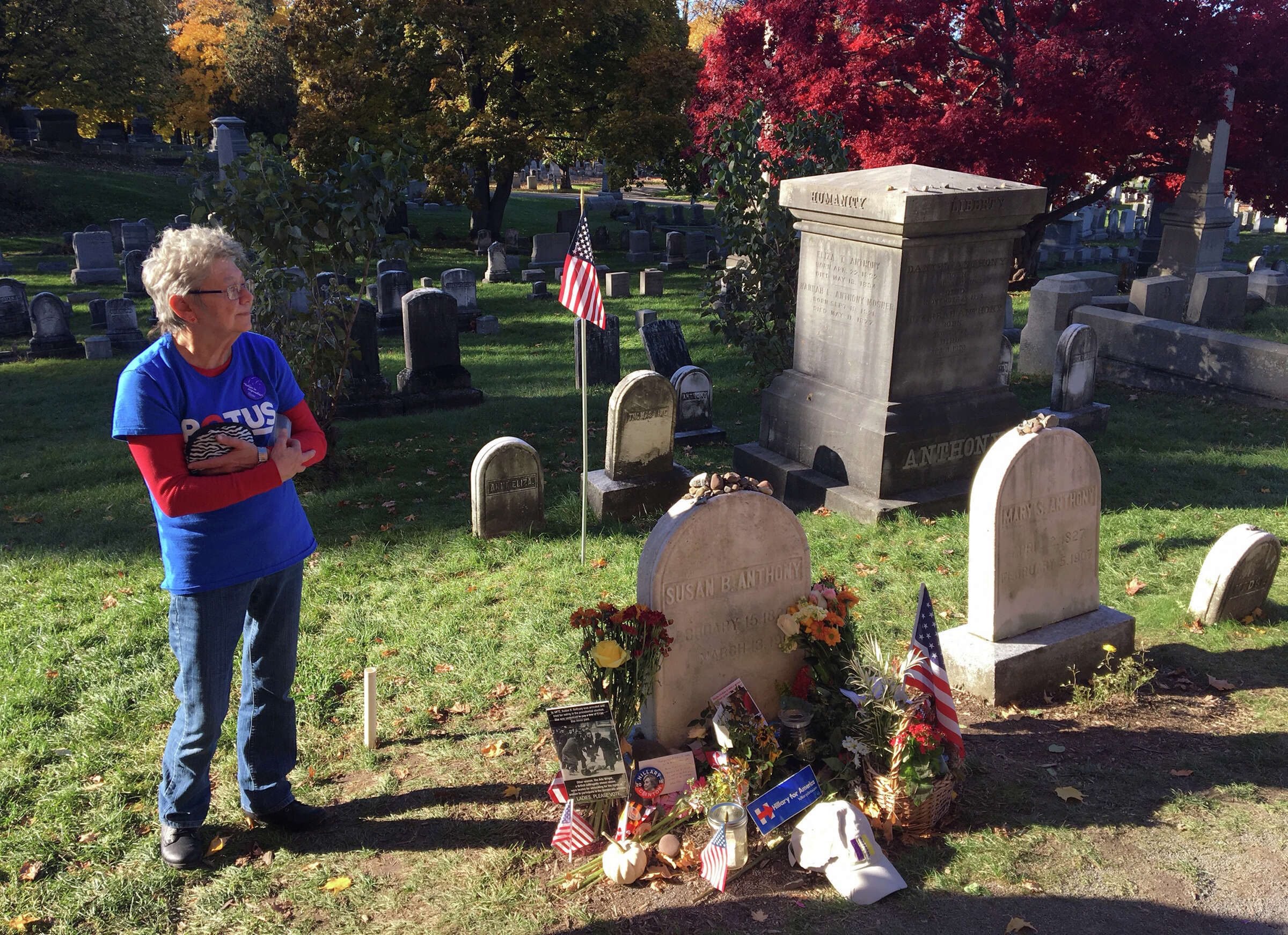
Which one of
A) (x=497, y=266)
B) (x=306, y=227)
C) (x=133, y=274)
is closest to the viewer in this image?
(x=306, y=227)

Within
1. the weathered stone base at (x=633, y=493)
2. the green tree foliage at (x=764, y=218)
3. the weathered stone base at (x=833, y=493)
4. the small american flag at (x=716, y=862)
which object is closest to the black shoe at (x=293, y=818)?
the small american flag at (x=716, y=862)


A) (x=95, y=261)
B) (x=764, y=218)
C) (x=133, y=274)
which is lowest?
(x=133, y=274)

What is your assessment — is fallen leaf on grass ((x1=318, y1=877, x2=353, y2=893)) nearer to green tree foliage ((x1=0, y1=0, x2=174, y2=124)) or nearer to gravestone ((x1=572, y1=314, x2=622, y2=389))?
gravestone ((x1=572, y1=314, x2=622, y2=389))

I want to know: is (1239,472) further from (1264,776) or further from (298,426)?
(298,426)

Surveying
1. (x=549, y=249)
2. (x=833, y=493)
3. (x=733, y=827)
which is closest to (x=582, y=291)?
(x=833, y=493)

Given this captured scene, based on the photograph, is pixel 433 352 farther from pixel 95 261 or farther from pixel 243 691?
pixel 95 261

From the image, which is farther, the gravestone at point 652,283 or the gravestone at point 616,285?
the gravestone at point 652,283

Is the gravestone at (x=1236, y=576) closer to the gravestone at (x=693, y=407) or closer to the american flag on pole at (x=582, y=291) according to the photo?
the american flag on pole at (x=582, y=291)

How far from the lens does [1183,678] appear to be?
17.1 feet

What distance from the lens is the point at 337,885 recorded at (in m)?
3.76

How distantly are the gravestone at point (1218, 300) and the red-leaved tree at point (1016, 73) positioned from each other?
2406 mm

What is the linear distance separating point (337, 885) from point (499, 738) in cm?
117

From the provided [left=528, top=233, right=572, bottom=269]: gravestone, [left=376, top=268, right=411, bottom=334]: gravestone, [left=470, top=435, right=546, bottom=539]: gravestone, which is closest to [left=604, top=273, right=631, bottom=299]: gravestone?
[left=528, top=233, right=572, bottom=269]: gravestone

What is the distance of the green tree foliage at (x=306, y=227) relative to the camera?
8.10m
